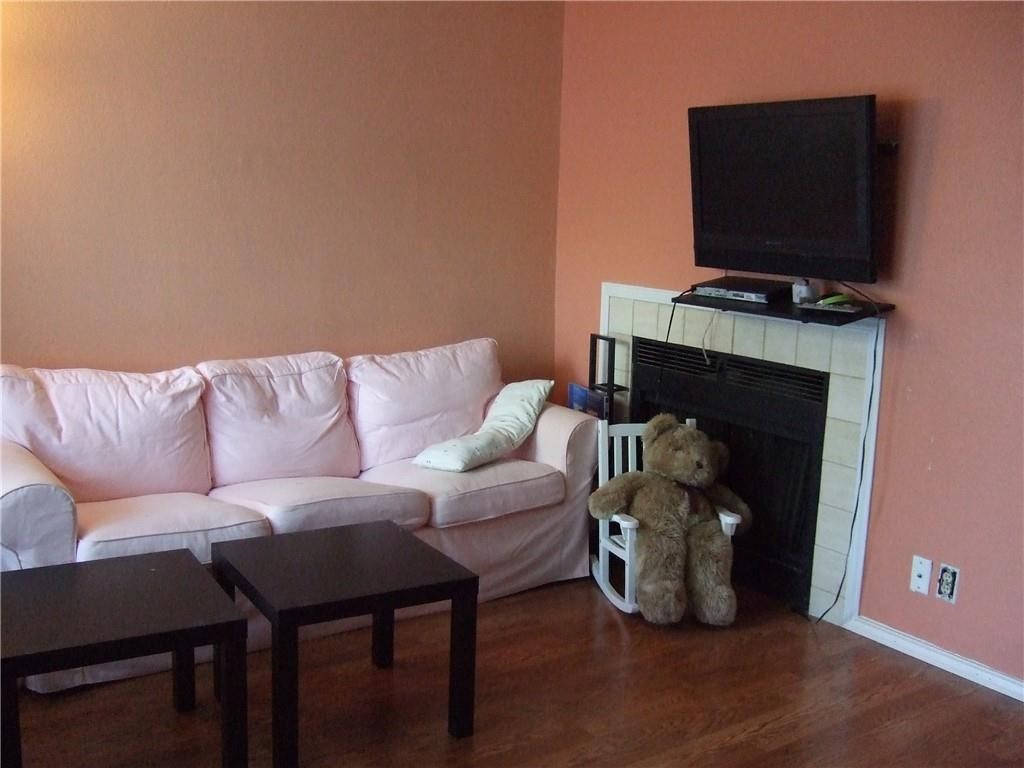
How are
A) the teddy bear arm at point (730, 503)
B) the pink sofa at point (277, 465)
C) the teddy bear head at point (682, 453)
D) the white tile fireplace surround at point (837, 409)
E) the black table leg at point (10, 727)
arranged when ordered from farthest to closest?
the teddy bear arm at point (730, 503) → the teddy bear head at point (682, 453) → the white tile fireplace surround at point (837, 409) → the pink sofa at point (277, 465) → the black table leg at point (10, 727)

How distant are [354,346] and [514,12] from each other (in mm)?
1543

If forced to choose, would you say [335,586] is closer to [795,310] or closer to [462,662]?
[462,662]

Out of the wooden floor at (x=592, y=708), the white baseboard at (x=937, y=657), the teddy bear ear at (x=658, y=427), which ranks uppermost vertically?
the teddy bear ear at (x=658, y=427)

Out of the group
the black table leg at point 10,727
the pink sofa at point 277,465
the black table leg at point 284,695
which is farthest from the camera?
the pink sofa at point 277,465

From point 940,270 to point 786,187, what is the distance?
1.80 ft

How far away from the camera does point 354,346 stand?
417cm

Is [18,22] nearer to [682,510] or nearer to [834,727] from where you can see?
[682,510]

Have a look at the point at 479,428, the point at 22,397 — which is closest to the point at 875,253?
the point at 479,428

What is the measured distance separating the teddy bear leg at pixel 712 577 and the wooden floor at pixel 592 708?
0.22ft

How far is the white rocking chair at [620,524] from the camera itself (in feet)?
11.8

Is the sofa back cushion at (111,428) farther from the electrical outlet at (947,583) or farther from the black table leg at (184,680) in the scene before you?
the electrical outlet at (947,583)

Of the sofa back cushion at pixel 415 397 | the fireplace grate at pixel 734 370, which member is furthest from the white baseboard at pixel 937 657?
the sofa back cushion at pixel 415 397

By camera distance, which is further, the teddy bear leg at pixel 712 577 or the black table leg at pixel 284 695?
the teddy bear leg at pixel 712 577

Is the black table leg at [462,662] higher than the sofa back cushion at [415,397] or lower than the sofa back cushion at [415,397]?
lower
